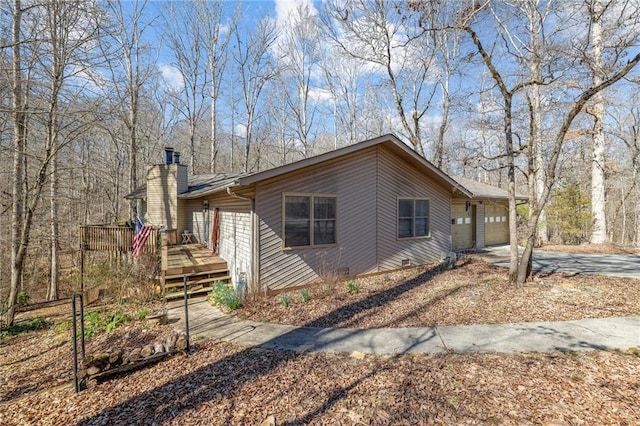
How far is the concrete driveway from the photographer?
351 inches

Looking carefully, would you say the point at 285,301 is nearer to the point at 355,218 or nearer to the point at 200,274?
the point at 200,274

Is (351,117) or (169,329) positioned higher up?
(351,117)

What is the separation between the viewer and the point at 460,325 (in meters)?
5.29

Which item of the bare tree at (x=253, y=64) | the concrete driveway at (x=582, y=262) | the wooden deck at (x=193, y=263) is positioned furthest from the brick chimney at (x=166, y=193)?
the concrete driveway at (x=582, y=262)

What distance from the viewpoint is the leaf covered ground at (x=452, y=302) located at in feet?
18.6

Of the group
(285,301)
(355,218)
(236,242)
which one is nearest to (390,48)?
(355,218)

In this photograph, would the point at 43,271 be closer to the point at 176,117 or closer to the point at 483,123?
the point at 176,117

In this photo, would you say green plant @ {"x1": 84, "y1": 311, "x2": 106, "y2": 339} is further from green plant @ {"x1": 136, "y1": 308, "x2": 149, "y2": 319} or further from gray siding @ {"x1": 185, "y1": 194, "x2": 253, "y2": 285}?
gray siding @ {"x1": 185, "y1": 194, "x2": 253, "y2": 285}

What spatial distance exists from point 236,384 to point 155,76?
21092 millimetres

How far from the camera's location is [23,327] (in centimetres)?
711

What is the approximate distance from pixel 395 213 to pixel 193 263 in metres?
6.27

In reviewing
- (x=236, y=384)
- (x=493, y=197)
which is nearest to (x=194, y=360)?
(x=236, y=384)

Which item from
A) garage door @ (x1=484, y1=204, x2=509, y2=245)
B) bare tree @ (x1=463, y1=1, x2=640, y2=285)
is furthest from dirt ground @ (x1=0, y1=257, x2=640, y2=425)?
garage door @ (x1=484, y1=204, x2=509, y2=245)

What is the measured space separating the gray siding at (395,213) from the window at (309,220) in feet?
5.74
